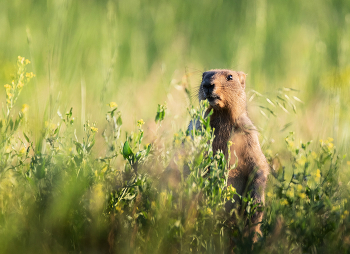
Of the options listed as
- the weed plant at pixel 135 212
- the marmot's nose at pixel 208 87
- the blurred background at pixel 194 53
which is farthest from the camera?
the blurred background at pixel 194 53

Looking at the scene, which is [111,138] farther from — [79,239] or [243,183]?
[243,183]

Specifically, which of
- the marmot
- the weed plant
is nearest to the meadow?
the weed plant

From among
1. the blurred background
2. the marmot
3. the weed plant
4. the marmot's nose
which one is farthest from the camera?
the blurred background

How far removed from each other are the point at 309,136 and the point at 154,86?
2359mm

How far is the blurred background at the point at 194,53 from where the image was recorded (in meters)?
4.79

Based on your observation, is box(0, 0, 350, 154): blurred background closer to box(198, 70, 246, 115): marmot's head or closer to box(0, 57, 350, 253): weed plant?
box(198, 70, 246, 115): marmot's head

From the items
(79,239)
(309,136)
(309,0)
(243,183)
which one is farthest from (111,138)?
(309,0)

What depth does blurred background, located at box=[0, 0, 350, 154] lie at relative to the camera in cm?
479

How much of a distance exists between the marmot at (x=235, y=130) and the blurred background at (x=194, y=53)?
0.52 metres

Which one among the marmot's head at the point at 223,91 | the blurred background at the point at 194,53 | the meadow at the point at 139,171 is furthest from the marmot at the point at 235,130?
the blurred background at the point at 194,53

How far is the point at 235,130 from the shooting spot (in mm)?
3777

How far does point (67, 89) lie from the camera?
149 inches

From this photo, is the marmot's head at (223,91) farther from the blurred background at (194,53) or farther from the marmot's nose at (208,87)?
the blurred background at (194,53)

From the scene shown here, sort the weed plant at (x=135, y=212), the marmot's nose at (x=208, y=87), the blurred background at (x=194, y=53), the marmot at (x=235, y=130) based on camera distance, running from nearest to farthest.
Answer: the weed plant at (x=135, y=212) → the marmot at (x=235, y=130) → the marmot's nose at (x=208, y=87) → the blurred background at (x=194, y=53)
